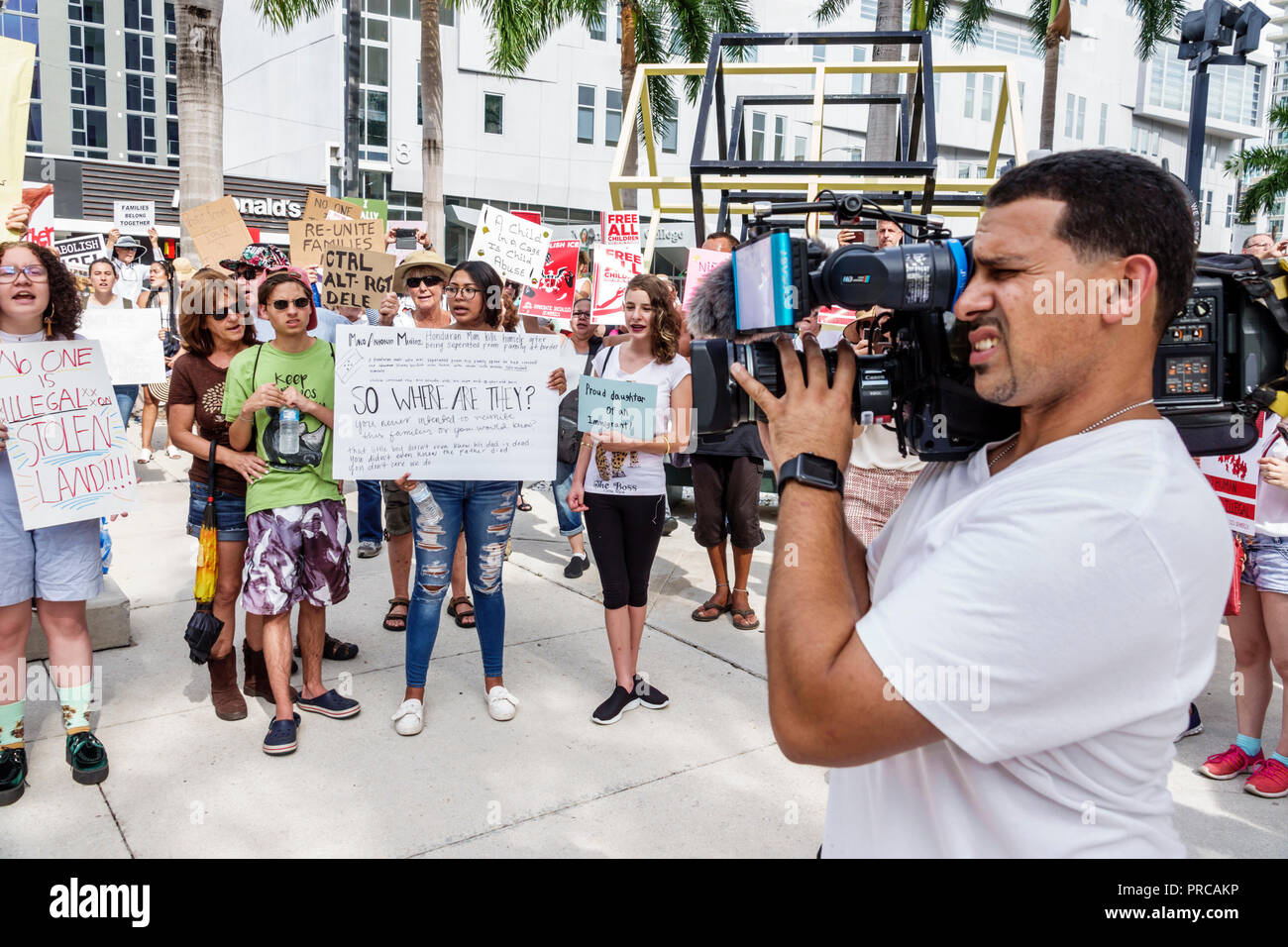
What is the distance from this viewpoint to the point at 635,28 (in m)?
17.6

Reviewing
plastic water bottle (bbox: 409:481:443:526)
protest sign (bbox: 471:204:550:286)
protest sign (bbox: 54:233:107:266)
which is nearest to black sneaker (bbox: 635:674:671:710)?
plastic water bottle (bbox: 409:481:443:526)

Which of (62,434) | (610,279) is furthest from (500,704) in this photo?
(610,279)

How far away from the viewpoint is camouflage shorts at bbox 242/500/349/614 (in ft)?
12.6

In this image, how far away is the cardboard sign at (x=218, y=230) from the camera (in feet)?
19.6

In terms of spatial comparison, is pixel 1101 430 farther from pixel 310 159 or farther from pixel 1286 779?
pixel 310 159

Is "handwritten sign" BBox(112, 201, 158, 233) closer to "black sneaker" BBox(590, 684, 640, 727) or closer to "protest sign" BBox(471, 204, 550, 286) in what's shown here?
"protest sign" BBox(471, 204, 550, 286)

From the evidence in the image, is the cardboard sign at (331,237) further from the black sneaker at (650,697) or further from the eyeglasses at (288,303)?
the black sneaker at (650,697)

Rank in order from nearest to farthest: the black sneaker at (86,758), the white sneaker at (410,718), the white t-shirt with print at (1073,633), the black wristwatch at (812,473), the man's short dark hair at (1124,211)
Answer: the white t-shirt with print at (1073,633) → the man's short dark hair at (1124,211) → the black wristwatch at (812,473) → the black sneaker at (86,758) → the white sneaker at (410,718)

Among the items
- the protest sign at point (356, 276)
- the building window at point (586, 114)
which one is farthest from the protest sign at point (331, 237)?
the building window at point (586, 114)

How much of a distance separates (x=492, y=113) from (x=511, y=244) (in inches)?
1041

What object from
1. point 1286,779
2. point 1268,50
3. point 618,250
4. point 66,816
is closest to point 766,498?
point 618,250

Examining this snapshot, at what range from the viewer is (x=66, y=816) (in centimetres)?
323

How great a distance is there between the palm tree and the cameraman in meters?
15.2

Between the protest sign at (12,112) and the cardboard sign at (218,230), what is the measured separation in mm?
2132
